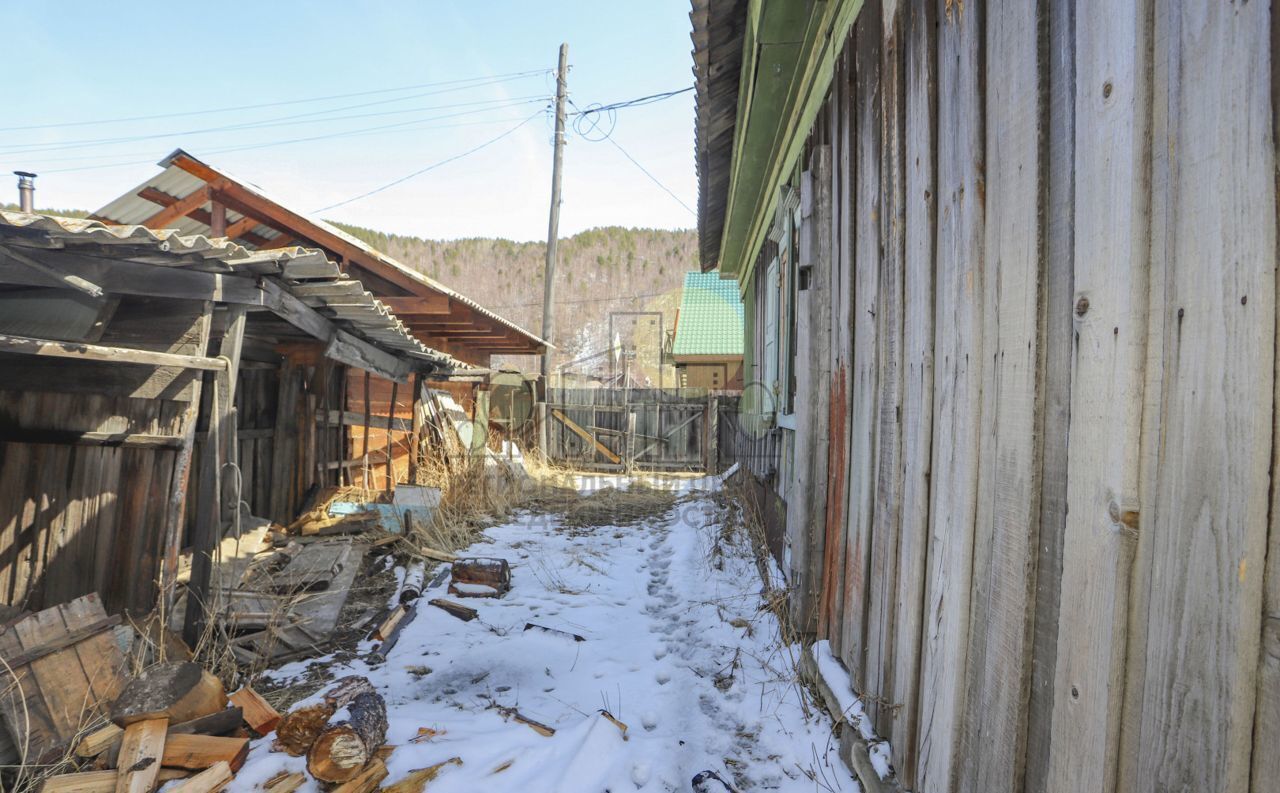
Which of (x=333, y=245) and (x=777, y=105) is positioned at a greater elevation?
(x=777, y=105)

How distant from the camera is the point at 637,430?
14.5 meters

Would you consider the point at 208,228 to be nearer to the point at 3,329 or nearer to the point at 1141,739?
the point at 3,329

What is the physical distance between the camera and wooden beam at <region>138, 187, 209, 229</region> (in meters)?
7.93

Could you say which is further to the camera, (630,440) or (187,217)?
(630,440)

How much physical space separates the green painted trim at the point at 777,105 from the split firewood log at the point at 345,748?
3621 mm

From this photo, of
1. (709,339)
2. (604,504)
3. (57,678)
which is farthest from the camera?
(709,339)

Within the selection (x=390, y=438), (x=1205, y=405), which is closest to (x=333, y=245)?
(x=390, y=438)

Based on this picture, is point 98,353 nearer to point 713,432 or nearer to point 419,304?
point 419,304

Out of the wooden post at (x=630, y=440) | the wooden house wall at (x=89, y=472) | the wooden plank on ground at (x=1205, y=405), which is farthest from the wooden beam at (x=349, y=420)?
the wooden plank on ground at (x=1205, y=405)

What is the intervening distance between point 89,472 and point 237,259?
4.95ft

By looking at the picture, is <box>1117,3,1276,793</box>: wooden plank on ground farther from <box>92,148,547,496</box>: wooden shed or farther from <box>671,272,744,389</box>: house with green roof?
<box>671,272,744,389</box>: house with green roof

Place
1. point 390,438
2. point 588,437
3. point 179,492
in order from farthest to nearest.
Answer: point 588,437, point 390,438, point 179,492

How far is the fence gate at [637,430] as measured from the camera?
14.1m

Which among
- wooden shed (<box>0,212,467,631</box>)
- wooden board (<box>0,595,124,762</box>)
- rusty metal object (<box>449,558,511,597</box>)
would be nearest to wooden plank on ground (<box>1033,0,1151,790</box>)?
wooden board (<box>0,595,124,762</box>)
